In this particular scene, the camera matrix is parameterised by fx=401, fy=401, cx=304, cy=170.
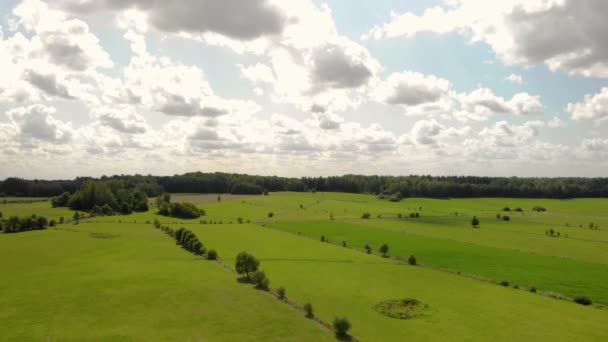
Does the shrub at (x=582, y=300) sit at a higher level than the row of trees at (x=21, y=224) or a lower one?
lower

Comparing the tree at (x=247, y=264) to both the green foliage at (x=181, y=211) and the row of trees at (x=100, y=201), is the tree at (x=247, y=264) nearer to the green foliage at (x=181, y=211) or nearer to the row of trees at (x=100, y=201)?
the green foliage at (x=181, y=211)

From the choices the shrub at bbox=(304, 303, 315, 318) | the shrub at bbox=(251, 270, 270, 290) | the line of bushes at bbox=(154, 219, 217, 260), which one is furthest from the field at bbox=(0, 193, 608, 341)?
the line of bushes at bbox=(154, 219, 217, 260)

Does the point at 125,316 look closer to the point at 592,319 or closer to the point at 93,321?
the point at 93,321

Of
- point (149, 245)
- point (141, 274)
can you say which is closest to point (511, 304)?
point (141, 274)

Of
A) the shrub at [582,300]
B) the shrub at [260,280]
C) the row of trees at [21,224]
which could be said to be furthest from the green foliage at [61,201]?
the shrub at [582,300]

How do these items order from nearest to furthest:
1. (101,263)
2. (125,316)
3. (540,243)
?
(125,316) < (101,263) < (540,243)

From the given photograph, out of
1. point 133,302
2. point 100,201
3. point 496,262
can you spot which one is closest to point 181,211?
point 100,201
